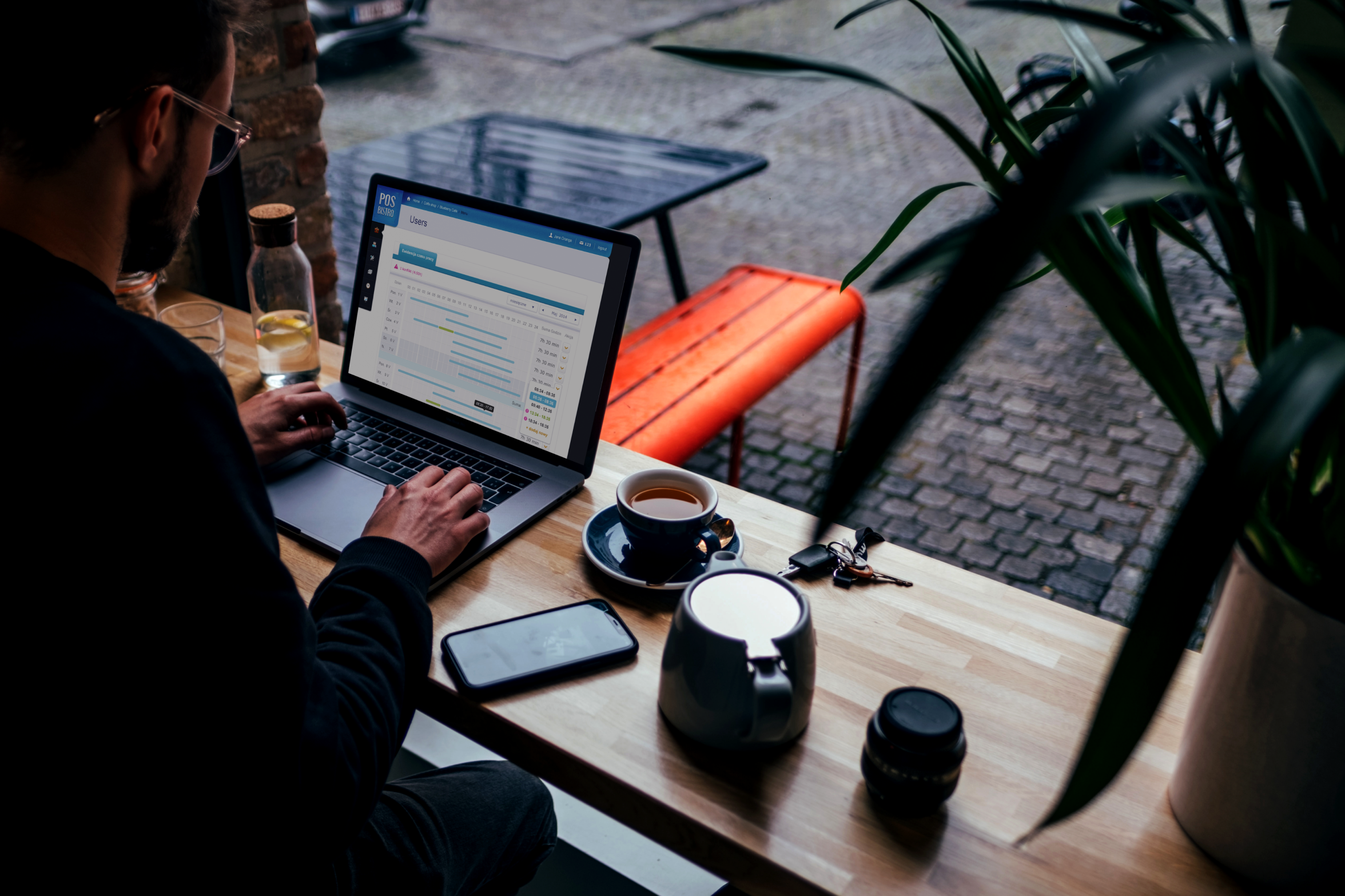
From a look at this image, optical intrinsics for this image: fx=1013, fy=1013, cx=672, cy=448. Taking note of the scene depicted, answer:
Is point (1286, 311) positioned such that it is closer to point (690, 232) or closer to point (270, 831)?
point (270, 831)

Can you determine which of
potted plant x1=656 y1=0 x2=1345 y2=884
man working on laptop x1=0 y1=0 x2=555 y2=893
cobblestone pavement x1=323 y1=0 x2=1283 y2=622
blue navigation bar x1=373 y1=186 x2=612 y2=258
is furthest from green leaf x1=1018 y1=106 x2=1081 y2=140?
man working on laptop x1=0 y1=0 x2=555 y2=893

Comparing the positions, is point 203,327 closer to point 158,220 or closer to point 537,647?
point 158,220

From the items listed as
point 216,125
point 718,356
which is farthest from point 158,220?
point 718,356

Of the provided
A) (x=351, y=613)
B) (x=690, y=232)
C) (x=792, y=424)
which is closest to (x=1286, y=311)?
(x=351, y=613)

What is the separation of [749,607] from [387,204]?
3.17 ft

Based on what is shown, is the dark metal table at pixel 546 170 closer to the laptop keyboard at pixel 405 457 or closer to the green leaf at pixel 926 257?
the laptop keyboard at pixel 405 457

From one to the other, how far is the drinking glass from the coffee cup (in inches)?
33.9

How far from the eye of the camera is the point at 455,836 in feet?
4.24

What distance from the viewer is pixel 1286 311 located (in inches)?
30.2

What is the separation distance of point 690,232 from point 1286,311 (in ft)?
15.1

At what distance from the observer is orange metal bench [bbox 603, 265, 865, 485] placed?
2.35m

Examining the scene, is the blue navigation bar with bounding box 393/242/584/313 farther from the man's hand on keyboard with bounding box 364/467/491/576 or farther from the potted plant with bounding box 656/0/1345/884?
the potted plant with bounding box 656/0/1345/884

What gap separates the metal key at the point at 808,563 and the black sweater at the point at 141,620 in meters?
0.60

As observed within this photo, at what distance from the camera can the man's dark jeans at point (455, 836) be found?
1181 millimetres
